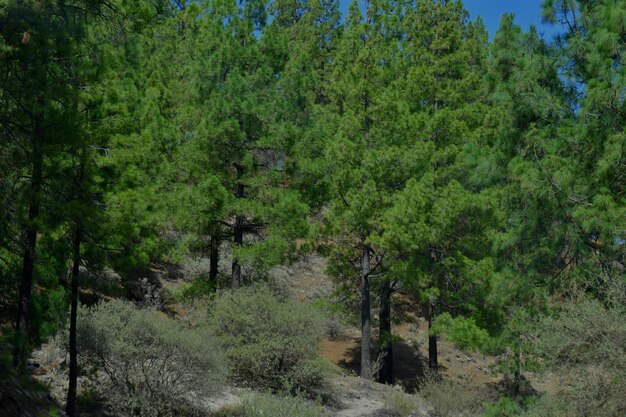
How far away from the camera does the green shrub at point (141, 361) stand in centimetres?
1130

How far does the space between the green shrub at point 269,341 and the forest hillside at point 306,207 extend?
0.06 metres

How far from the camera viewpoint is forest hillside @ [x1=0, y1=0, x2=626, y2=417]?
9.22 m

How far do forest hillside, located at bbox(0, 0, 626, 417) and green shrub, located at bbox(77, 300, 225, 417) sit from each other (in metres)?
0.05

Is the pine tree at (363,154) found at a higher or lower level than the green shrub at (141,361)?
higher

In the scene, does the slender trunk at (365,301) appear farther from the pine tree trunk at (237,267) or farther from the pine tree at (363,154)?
the pine tree trunk at (237,267)

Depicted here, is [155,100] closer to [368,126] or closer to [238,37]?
[238,37]

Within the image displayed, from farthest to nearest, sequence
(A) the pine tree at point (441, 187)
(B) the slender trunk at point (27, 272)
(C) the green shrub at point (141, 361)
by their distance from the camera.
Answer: (A) the pine tree at point (441, 187) → (C) the green shrub at point (141, 361) → (B) the slender trunk at point (27, 272)

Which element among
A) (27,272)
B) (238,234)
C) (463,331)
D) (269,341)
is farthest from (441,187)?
(27,272)

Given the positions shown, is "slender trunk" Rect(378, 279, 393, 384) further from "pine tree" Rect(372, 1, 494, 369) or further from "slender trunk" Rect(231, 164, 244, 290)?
"slender trunk" Rect(231, 164, 244, 290)

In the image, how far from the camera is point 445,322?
17438 millimetres

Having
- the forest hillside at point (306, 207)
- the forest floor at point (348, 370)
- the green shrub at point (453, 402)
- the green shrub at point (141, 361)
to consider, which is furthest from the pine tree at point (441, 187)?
the green shrub at point (141, 361)

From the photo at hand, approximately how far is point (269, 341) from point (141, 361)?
3.79 meters

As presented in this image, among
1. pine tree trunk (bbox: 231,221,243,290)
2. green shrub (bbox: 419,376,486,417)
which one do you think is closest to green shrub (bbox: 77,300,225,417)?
green shrub (bbox: 419,376,486,417)

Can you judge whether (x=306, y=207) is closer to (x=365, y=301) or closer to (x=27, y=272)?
(x=365, y=301)
